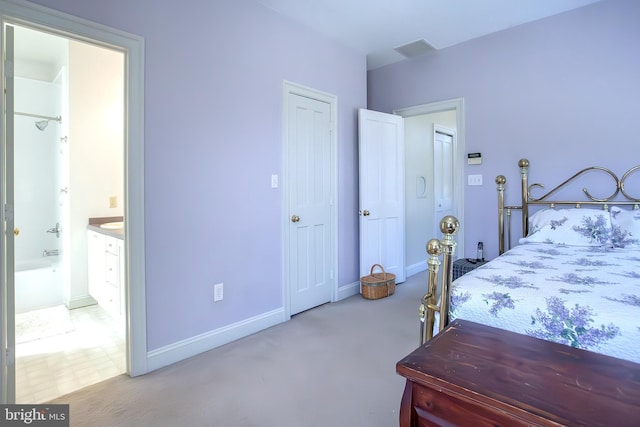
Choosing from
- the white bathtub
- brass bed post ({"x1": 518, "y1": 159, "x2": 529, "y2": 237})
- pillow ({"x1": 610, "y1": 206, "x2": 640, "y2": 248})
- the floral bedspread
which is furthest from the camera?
the white bathtub

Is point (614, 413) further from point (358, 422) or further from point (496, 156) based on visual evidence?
point (496, 156)

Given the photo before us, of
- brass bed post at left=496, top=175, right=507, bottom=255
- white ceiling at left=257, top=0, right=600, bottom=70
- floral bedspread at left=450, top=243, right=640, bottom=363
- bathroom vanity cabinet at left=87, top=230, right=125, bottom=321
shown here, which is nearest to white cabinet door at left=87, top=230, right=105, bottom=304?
bathroom vanity cabinet at left=87, top=230, right=125, bottom=321

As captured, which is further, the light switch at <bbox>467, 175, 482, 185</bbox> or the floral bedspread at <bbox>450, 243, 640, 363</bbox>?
the light switch at <bbox>467, 175, 482, 185</bbox>

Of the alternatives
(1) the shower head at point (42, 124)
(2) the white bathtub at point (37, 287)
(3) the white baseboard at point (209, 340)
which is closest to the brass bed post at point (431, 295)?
(3) the white baseboard at point (209, 340)

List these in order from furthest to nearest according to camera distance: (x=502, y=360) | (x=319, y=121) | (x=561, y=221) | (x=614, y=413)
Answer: (x=319, y=121), (x=561, y=221), (x=502, y=360), (x=614, y=413)

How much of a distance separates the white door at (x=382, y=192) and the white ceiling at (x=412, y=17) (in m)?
0.80

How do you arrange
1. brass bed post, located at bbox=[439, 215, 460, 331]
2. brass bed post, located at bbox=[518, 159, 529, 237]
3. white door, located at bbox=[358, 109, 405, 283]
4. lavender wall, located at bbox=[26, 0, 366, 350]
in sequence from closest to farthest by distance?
brass bed post, located at bbox=[439, 215, 460, 331] → lavender wall, located at bbox=[26, 0, 366, 350] → brass bed post, located at bbox=[518, 159, 529, 237] → white door, located at bbox=[358, 109, 405, 283]

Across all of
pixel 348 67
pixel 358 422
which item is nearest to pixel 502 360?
pixel 358 422

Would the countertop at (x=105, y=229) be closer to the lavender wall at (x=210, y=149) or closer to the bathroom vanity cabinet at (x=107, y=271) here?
the bathroom vanity cabinet at (x=107, y=271)

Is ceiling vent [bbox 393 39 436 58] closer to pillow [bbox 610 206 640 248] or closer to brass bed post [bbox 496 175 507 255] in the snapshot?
brass bed post [bbox 496 175 507 255]

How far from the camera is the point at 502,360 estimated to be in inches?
43.7

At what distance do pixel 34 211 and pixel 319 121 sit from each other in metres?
3.50

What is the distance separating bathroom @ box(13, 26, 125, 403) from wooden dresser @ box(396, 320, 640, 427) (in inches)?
108

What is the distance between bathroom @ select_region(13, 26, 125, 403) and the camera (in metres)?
3.34
